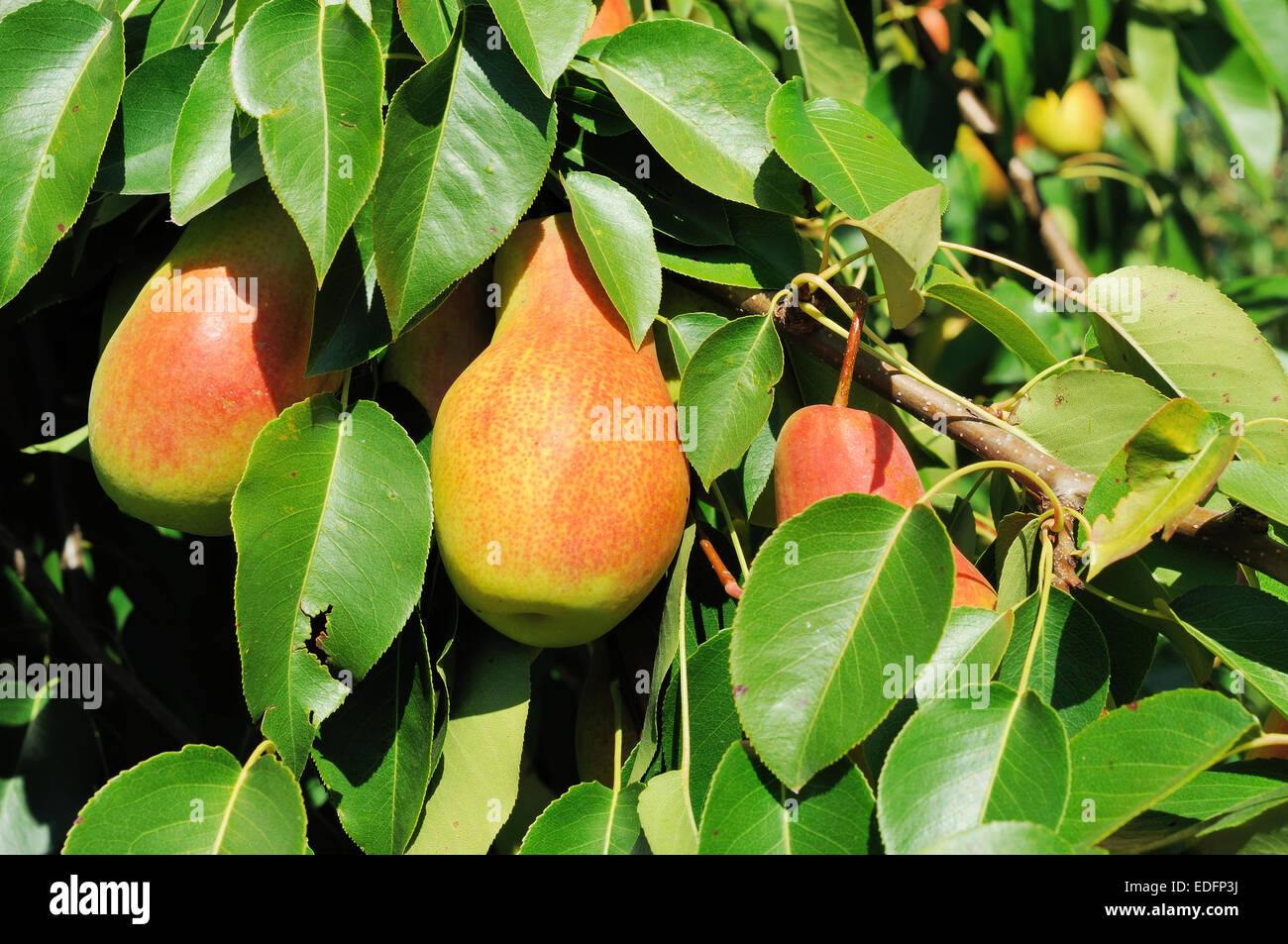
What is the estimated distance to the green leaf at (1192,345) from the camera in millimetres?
1059

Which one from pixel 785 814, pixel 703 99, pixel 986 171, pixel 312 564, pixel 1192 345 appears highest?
pixel 703 99

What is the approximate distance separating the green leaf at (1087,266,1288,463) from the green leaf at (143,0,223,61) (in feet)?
3.19

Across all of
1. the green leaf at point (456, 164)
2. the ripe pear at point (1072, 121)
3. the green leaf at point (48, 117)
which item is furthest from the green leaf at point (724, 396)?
the ripe pear at point (1072, 121)

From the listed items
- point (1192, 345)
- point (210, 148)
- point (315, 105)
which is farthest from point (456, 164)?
point (1192, 345)

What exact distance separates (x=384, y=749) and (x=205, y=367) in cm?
40

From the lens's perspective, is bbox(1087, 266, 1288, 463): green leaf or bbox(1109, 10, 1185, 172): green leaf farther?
bbox(1109, 10, 1185, 172): green leaf

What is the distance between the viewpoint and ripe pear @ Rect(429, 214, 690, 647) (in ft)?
2.98

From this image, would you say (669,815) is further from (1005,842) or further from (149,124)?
(149,124)

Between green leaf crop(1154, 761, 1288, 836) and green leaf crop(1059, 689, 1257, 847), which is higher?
green leaf crop(1059, 689, 1257, 847)

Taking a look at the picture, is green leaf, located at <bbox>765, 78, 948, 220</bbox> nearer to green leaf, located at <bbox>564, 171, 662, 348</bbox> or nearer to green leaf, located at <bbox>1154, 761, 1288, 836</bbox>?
green leaf, located at <bbox>564, 171, 662, 348</bbox>

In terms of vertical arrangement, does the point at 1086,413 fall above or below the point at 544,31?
below

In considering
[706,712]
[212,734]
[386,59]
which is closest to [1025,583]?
[706,712]

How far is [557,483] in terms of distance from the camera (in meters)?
0.91

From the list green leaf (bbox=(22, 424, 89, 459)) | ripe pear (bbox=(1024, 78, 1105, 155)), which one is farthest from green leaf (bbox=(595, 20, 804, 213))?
ripe pear (bbox=(1024, 78, 1105, 155))
